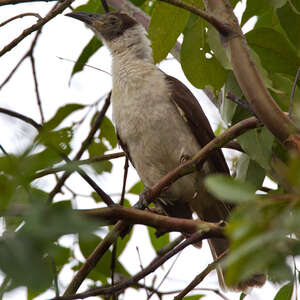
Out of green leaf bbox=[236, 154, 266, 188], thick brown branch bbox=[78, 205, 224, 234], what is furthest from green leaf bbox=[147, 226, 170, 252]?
thick brown branch bbox=[78, 205, 224, 234]

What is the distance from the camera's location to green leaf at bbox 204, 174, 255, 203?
53.6 inches

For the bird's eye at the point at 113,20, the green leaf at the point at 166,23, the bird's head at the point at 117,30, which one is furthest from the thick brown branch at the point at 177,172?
the bird's eye at the point at 113,20

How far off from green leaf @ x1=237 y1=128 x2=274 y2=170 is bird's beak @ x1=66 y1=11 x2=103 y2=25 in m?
2.52

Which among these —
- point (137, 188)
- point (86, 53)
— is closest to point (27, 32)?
point (86, 53)

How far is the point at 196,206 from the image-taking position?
4641mm

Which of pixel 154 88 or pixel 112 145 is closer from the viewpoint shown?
pixel 154 88

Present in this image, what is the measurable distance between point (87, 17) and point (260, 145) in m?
2.74

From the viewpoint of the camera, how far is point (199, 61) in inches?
136

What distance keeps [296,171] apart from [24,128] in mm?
744

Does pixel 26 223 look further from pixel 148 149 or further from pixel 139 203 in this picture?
pixel 148 149

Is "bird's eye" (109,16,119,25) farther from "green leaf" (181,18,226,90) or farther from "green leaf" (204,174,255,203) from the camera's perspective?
"green leaf" (204,174,255,203)

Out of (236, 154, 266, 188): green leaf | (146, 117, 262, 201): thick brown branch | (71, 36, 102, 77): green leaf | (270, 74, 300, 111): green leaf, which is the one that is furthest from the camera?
(71, 36, 102, 77): green leaf

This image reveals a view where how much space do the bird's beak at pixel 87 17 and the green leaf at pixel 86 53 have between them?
28 centimetres

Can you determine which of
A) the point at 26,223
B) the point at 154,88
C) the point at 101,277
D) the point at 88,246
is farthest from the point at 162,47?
the point at 26,223
